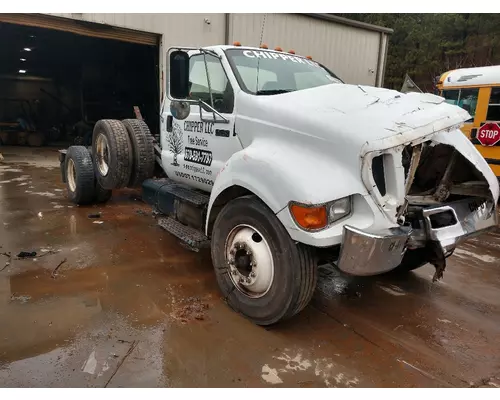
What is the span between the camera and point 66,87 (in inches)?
914

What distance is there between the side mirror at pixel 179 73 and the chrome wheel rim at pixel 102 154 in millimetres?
1915

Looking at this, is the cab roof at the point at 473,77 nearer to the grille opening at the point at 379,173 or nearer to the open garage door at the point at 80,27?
the open garage door at the point at 80,27

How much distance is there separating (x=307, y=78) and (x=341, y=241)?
2.17 metres

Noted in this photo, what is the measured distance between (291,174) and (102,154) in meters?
3.72

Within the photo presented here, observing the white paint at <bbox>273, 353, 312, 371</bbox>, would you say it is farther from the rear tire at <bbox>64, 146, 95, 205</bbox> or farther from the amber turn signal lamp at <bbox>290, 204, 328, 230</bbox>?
the rear tire at <bbox>64, 146, 95, 205</bbox>

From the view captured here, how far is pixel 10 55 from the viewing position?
19.7 metres

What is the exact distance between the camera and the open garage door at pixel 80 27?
908 cm

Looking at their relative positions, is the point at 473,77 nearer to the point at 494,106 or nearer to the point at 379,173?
the point at 494,106

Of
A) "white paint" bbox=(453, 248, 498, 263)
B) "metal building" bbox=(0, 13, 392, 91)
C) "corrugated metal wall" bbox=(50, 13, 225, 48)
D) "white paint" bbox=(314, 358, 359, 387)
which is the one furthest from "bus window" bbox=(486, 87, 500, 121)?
"white paint" bbox=(314, 358, 359, 387)

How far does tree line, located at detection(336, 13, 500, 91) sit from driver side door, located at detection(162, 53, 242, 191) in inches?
835

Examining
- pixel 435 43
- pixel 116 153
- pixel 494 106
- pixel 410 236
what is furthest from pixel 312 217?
pixel 435 43

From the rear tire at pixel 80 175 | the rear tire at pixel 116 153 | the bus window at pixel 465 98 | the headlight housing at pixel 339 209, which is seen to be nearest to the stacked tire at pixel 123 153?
the rear tire at pixel 116 153

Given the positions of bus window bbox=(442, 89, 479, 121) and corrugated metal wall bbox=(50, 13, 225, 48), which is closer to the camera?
bus window bbox=(442, 89, 479, 121)

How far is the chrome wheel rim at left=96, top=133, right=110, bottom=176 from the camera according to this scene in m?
5.59
